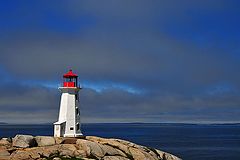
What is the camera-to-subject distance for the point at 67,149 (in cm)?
4100

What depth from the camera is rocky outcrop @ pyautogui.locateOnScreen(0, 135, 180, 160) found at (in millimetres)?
39656

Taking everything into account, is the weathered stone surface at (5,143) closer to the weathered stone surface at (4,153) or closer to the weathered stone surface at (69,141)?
the weathered stone surface at (4,153)

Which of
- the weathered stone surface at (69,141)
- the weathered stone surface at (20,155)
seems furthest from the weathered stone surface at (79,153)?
the weathered stone surface at (20,155)

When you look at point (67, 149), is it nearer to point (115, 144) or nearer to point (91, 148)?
point (91, 148)

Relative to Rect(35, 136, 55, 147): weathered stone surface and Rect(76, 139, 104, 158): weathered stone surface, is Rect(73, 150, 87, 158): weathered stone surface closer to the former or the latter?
Rect(76, 139, 104, 158): weathered stone surface

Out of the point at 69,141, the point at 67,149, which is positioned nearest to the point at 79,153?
the point at 67,149

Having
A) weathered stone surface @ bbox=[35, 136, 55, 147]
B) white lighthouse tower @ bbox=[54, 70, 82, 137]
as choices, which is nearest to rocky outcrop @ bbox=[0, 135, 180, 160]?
weathered stone surface @ bbox=[35, 136, 55, 147]

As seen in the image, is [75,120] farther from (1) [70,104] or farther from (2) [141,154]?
(2) [141,154]

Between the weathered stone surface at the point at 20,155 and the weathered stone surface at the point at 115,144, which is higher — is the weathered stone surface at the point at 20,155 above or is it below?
below

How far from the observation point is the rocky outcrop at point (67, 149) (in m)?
39.7

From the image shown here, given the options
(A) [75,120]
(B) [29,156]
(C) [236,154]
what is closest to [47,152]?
(B) [29,156]

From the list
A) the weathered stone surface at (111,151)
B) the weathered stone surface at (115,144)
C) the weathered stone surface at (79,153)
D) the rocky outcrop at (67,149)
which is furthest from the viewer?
the weathered stone surface at (115,144)

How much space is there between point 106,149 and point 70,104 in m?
8.42

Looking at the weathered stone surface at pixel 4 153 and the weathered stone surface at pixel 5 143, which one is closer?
the weathered stone surface at pixel 4 153
